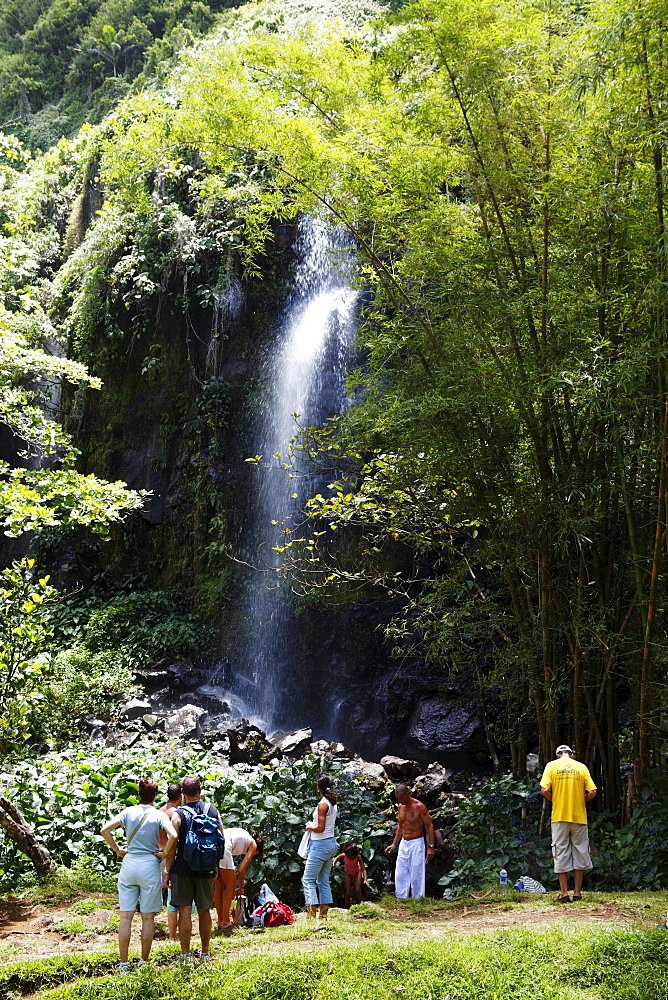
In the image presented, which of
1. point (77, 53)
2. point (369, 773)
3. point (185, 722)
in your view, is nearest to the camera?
point (369, 773)

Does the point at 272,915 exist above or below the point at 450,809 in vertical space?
below

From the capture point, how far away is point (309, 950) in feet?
13.7

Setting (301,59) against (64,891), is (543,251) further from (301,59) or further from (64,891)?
(64,891)

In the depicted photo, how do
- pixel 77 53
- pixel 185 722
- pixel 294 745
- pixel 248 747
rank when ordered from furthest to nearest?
pixel 77 53 → pixel 185 722 → pixel 294 745 → pixel 248 747

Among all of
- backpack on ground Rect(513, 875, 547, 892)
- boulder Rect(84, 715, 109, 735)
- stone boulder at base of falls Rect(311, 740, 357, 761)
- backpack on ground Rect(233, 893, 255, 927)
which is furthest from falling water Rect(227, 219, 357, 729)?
backpack on ground Rect(233, 893, 255, 927)

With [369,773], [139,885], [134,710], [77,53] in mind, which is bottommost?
[139,885]

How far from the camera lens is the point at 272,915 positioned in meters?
5.11

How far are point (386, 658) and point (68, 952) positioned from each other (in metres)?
7.59

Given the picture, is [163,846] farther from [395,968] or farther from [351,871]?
[351,871]

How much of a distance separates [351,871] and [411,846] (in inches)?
19.0

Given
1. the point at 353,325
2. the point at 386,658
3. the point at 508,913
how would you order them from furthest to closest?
1. the point at 353,325
2. the point at 386,658
3. the point at 508,913

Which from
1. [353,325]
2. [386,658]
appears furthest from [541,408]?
[353,325]

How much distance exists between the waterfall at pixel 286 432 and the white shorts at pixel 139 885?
7712 millimetres

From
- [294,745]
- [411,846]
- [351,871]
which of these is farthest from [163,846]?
[294,745]
